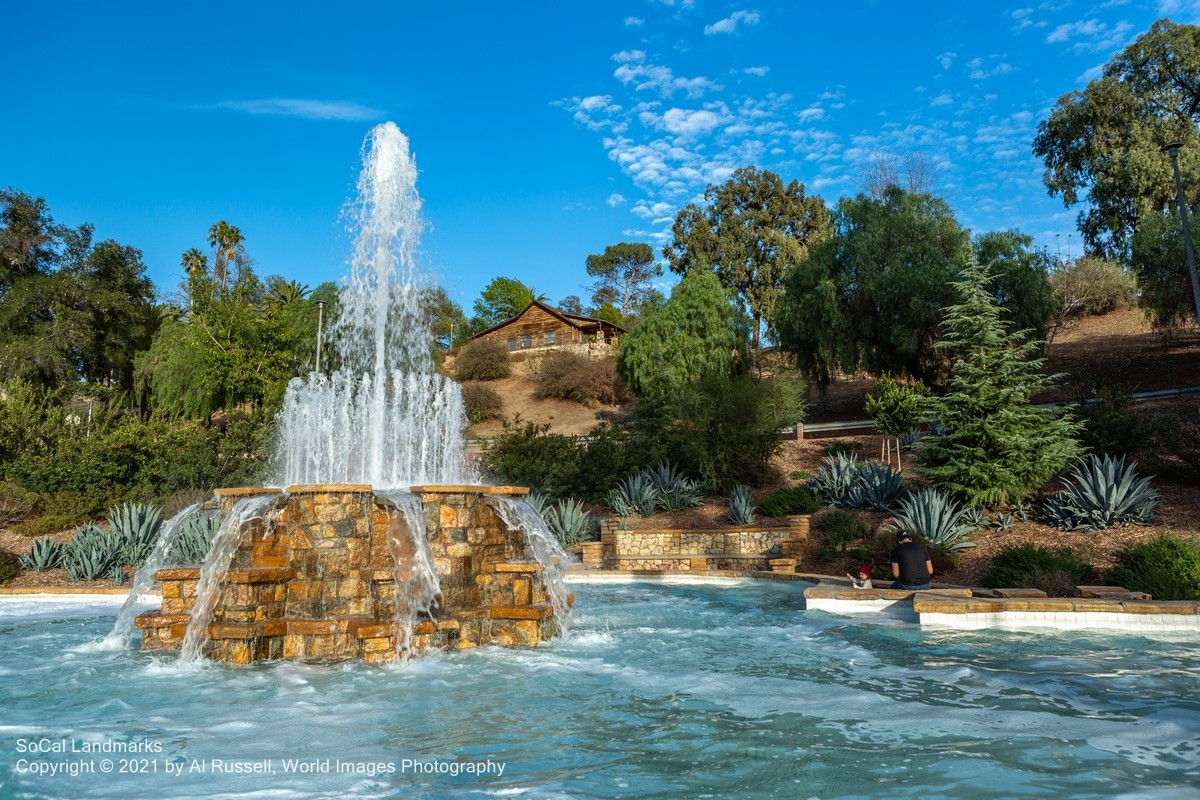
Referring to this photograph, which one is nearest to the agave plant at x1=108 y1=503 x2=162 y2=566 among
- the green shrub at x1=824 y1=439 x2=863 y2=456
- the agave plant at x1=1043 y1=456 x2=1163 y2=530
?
the agave plant at x1=1043 y1=456 x2=1163 y2=530

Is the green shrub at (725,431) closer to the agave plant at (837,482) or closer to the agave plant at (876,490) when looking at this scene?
the agave plant at (837,482)

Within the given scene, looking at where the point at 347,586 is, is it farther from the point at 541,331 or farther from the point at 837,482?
the point at 541,331

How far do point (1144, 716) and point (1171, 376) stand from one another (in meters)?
28.7

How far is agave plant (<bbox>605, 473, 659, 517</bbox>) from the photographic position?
62.8 ft

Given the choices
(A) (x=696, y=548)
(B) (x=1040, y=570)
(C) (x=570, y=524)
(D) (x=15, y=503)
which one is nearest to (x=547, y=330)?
(D) (x=15, y=503)

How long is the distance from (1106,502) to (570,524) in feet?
35.7

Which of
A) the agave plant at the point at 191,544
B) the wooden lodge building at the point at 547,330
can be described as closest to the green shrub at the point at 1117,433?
the agave plant at the point at 191,544

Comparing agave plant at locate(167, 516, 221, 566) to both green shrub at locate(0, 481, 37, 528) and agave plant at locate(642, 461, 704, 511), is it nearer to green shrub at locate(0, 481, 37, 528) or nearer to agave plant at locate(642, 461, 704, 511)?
green shrub at locate(0, 481, 37, 528)

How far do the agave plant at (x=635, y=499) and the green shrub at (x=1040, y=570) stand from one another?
347 inches

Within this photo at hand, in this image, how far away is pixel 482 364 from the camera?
2272 inches

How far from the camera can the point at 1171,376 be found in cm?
2797

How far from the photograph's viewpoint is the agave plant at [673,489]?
19594 millimetres

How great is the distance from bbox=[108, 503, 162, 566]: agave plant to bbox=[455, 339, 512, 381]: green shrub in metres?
41.7

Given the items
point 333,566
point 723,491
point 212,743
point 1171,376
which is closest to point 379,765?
point 212,743
